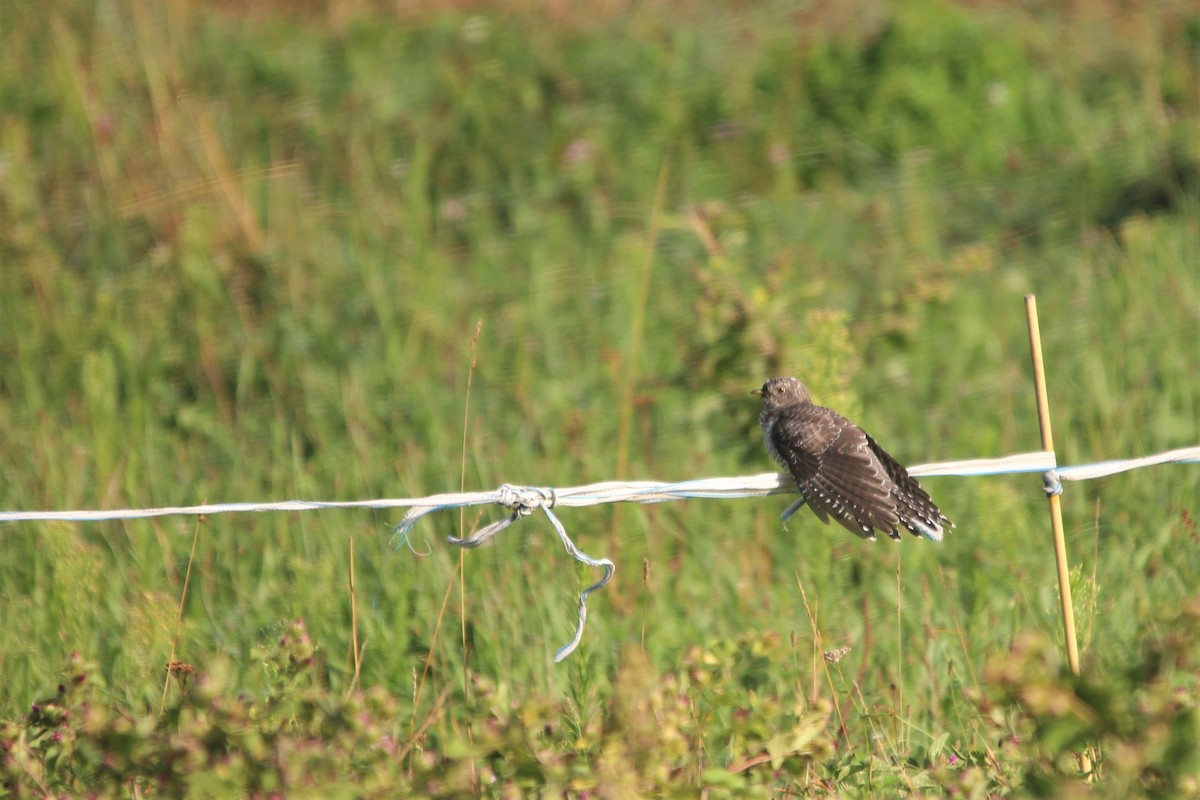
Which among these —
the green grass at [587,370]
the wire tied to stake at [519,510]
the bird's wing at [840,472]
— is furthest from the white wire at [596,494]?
the bird's wing at [840,472]

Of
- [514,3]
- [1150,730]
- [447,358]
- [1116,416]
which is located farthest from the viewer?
[514,3]

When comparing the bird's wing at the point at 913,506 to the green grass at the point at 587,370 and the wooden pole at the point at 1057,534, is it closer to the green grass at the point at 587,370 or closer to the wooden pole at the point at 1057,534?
the green grass at the point at 587,370

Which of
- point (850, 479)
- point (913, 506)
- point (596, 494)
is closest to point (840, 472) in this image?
point (850, 479)

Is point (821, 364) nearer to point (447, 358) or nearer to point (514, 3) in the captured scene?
point (447, 358)

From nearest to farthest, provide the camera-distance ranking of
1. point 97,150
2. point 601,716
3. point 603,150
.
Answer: point 601,716 → point 97,150 → point 603,150

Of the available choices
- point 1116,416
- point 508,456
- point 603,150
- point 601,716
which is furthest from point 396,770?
point 603,150

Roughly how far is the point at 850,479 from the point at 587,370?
285 centimetres

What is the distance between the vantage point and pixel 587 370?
21.0ft

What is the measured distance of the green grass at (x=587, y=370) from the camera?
2.95 metres

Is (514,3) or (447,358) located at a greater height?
(514,3)

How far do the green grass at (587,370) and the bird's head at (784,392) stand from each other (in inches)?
8.9

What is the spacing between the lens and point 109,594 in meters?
4.58

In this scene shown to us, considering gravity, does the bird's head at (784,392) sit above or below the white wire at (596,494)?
below

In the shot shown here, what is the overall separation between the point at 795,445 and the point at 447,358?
9.60 feet
